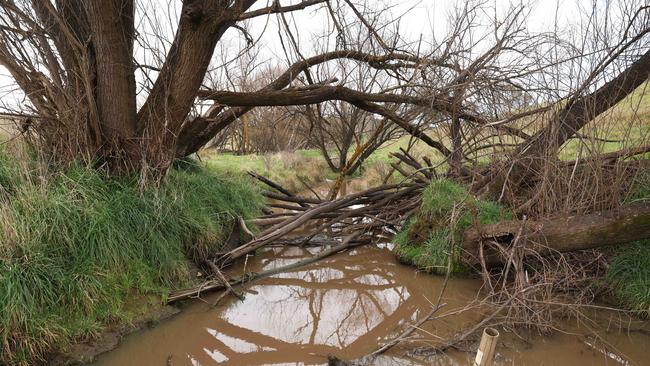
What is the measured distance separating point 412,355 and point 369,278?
2199 millimetres

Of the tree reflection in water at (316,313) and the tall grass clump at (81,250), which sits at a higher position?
the tall grass clump at (81,250)

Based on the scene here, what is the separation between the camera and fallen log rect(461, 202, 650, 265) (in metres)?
4.07

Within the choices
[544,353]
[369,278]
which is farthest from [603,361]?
[369,278]

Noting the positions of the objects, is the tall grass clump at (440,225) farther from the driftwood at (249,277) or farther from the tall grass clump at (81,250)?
the tall grass clump at (81,250)

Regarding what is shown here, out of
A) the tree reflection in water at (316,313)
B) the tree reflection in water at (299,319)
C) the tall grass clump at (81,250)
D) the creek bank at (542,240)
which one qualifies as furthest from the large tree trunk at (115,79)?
the creek bank at (542,240)

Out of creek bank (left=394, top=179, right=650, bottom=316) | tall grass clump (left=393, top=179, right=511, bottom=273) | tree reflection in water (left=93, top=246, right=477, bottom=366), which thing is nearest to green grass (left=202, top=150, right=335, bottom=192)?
tall grass clump (left=393, top=179, right=511, bottom=273)

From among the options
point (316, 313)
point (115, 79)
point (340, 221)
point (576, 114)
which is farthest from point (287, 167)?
point (576, 114)

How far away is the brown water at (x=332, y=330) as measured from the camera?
360 cm

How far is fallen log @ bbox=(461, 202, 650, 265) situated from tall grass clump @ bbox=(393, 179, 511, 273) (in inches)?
18.7

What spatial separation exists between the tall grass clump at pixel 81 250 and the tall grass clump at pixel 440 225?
2738 mm

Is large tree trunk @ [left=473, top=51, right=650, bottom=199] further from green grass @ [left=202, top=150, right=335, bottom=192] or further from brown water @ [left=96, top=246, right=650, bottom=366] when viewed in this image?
green grass @ [left=202, top=150, right=335, bottom=192]

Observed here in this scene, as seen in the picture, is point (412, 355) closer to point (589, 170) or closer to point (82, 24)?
point (589, 170)

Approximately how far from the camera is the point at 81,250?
151 inches

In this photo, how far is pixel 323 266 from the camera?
6.14 metres
